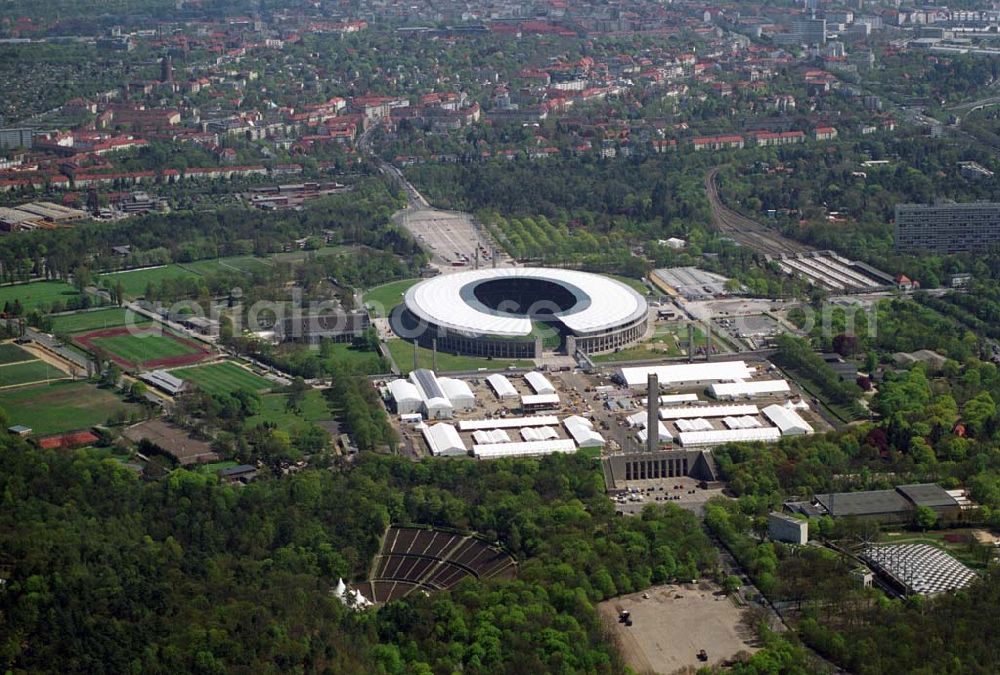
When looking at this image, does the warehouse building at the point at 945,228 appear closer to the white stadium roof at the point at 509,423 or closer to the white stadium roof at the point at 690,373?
the white stadium roof at the point at 690,373

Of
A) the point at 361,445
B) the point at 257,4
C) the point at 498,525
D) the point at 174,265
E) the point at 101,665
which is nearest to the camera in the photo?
the point at 101,665

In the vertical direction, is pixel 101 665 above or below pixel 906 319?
above

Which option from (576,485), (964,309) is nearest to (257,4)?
(964,309)

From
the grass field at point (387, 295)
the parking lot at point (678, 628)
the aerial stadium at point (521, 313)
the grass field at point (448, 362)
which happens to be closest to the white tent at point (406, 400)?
the grass field at point (448, 362)

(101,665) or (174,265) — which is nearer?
(101,665)

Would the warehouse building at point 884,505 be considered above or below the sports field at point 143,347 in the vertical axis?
above

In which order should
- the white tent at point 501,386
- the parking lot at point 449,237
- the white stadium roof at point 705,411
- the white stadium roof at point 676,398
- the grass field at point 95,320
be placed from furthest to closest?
1. the parking lot at point 449,237
2. the grass field at point 95,320
3. the white tent at point 501,386
4. the white stadium roof at point 676,398
5. the white stadium roof at point 705,411

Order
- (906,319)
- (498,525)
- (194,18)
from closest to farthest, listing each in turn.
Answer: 1. (498,525)
2. (906,319)
3. (194,18)

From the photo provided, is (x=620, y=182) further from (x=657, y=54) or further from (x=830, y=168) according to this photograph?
(x=657, y=54)

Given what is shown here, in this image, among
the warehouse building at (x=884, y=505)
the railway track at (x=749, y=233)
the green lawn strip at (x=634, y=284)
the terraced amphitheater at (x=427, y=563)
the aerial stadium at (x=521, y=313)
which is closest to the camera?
the terraced amphitheater at (x=427, y=563)
